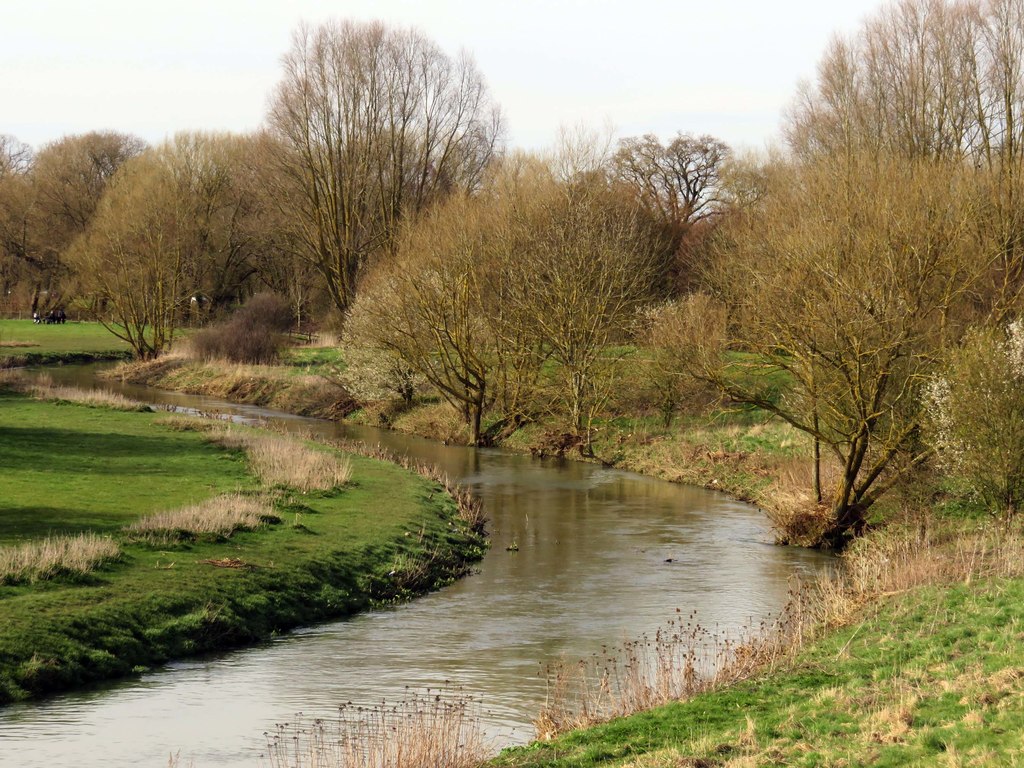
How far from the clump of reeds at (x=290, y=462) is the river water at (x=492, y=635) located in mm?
4769

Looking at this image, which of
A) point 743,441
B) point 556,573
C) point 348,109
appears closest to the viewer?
point 556,573

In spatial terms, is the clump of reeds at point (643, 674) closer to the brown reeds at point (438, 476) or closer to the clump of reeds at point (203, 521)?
the clump of reeds at point (203, 521)

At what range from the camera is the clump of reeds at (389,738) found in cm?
1275

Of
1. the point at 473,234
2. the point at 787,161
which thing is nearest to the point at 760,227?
the point at 473,234

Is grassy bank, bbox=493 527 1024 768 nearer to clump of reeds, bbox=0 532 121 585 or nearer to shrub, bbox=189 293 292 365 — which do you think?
clump of reeds, bbox=0 532 121 585

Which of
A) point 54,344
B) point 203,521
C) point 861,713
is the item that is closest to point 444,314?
point 203,521

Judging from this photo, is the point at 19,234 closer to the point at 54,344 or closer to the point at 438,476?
the point at 54,344

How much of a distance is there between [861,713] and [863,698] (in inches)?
27.7

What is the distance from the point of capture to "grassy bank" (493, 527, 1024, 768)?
472 inches

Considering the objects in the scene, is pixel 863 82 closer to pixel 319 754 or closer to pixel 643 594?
pixel 643 594

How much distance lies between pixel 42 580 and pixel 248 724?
6390 millimetres

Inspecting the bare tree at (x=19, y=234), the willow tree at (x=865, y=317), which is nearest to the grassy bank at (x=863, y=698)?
the willow tree at (x=865, y=317)

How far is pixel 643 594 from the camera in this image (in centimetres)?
2408

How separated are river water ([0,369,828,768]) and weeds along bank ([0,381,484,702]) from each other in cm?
70
